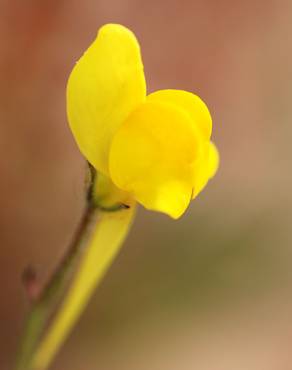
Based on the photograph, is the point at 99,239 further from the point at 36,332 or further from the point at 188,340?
the point at 188,340

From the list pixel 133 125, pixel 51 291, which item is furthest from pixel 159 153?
pixel 51 291

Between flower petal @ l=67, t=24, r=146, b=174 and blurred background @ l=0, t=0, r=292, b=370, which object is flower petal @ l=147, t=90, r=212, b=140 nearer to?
flower petal @ l=67, t=24, r=146, b=174

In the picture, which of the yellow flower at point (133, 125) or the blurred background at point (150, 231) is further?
the blurred background at point (150, 231)

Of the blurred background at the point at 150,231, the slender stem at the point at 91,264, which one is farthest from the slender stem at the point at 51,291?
the blurred background at the point at 150,231

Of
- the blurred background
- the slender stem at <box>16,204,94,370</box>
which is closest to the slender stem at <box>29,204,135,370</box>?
the slender stem at <box>16,204,94,370</box>

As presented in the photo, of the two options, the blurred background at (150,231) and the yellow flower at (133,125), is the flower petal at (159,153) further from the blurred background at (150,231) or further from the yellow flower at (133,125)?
the blurred background at (150,231)

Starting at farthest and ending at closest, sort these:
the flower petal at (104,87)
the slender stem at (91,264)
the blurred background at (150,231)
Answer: the blurred background at (150,231) → the slender stem at (91,264) → the flower petal at (104,87)

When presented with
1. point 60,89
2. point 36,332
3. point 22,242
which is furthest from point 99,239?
point 60,89
